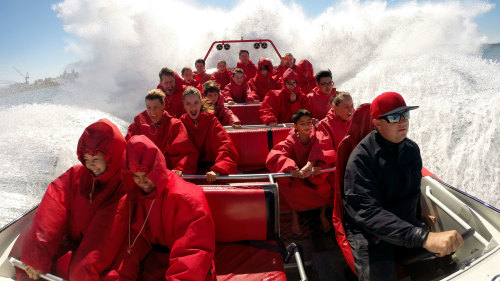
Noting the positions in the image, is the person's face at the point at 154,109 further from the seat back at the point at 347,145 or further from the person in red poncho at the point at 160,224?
the seat back at the point at 347,145

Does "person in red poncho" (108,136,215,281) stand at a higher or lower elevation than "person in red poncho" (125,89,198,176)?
lower

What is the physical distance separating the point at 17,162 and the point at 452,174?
23.7ft

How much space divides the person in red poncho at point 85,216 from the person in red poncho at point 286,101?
2.91m

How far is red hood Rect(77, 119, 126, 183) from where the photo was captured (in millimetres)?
1628

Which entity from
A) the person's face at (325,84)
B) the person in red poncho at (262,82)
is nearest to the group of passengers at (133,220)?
the person's face at (325,84)

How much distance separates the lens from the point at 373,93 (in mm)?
8586

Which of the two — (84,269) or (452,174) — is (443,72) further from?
(84,269)

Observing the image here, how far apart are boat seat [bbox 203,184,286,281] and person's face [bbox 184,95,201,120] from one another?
1.19 metres

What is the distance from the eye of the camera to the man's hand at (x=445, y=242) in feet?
3.93

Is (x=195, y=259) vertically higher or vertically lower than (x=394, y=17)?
lower

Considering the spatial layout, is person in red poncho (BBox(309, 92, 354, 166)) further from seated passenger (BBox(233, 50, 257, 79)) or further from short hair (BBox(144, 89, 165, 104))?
seated passenger (BBox(233, 50, 257, 79))

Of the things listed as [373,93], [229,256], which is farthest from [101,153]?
[373,93]

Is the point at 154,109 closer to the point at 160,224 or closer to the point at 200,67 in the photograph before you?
the point at 160,224

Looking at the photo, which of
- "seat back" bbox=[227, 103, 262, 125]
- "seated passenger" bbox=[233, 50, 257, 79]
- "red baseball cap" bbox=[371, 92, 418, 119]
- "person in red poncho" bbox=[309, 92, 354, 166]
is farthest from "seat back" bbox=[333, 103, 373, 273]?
"seated passenger" bbox=[233, 50, 257, 79]
